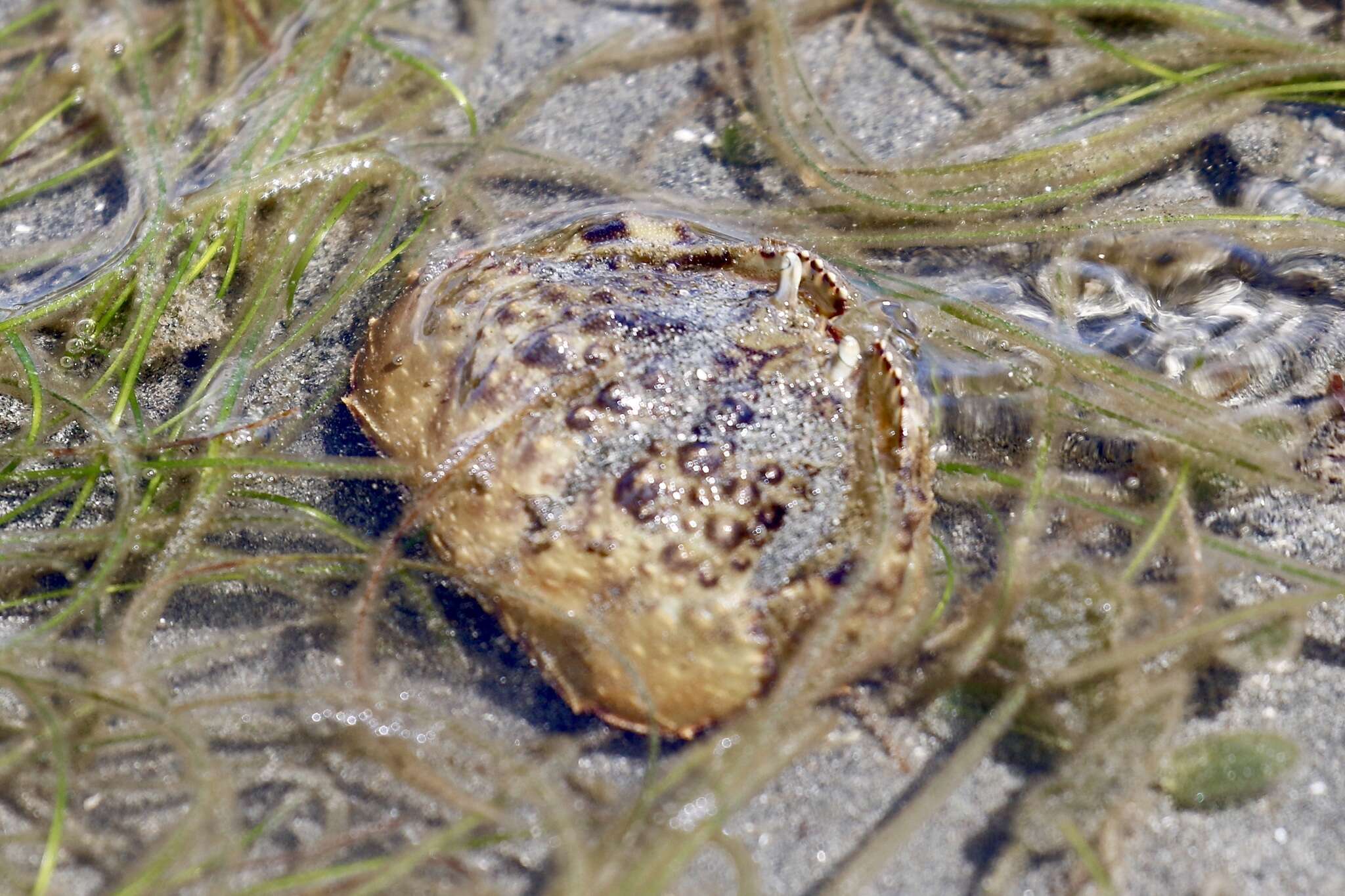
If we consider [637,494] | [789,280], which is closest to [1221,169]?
[789,280]

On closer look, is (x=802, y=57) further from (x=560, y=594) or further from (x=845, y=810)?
(x=845, y=810)

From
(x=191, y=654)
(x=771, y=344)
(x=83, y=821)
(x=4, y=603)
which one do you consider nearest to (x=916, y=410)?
(x=771, y=344)

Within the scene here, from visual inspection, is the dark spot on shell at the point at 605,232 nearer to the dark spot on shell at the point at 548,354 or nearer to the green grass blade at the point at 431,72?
the dark spot on shell at the point at 548,354

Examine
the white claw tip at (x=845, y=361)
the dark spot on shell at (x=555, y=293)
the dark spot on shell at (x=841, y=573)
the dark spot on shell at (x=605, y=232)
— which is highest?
the dark spot on shell at (x=555, y=293)

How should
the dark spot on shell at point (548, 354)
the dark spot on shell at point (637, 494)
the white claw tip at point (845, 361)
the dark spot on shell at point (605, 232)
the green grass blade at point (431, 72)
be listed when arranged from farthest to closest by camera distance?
the green grass blade at point (431, 72), the dark spot on shell at point (605, 232), the white claw tip at point (845, 361), the dark spot on shell at point (548, 354), the dark spot on shell at point (637, 494)

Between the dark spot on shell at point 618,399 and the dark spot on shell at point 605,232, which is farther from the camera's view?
the dark spot on shell at point 605,232

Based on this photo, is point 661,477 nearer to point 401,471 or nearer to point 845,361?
point 845,361

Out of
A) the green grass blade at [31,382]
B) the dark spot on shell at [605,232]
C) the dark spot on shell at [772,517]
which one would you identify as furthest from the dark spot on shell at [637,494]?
the green grass blade at [31,382]
